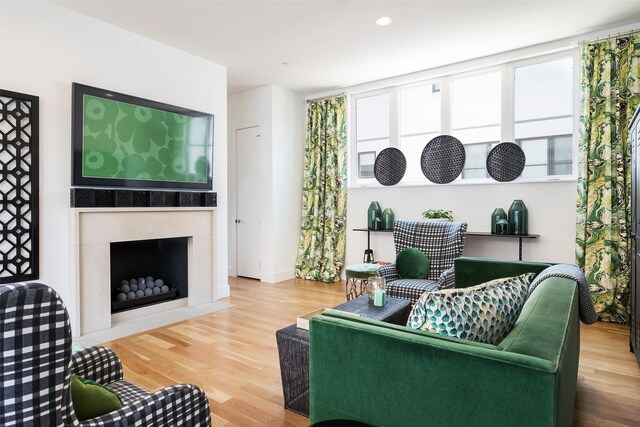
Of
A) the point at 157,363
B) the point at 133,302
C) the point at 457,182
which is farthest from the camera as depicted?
the point at 457,182

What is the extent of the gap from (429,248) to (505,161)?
1393 mm

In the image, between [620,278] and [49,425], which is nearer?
[49,425]

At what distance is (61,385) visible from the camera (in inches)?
32.9

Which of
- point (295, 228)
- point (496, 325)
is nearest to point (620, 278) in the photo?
point (496, 325)

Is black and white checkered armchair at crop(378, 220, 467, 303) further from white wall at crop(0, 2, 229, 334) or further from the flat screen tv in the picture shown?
white wall at crop(0, 2, 229, 334)

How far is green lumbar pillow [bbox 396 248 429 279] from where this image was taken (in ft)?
11.6

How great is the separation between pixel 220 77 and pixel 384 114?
2.25 m

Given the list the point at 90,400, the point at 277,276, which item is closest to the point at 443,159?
the point at 277,276

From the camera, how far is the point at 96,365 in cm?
149

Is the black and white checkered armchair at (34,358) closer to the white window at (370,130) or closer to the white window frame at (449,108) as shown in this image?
the white window frame at (449,108)

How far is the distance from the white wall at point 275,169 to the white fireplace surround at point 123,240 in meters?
1.25

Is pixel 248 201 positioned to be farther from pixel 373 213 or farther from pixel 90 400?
pixel 90 400

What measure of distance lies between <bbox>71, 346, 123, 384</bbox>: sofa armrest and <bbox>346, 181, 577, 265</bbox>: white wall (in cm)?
386

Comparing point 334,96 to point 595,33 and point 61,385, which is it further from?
point 61,385
